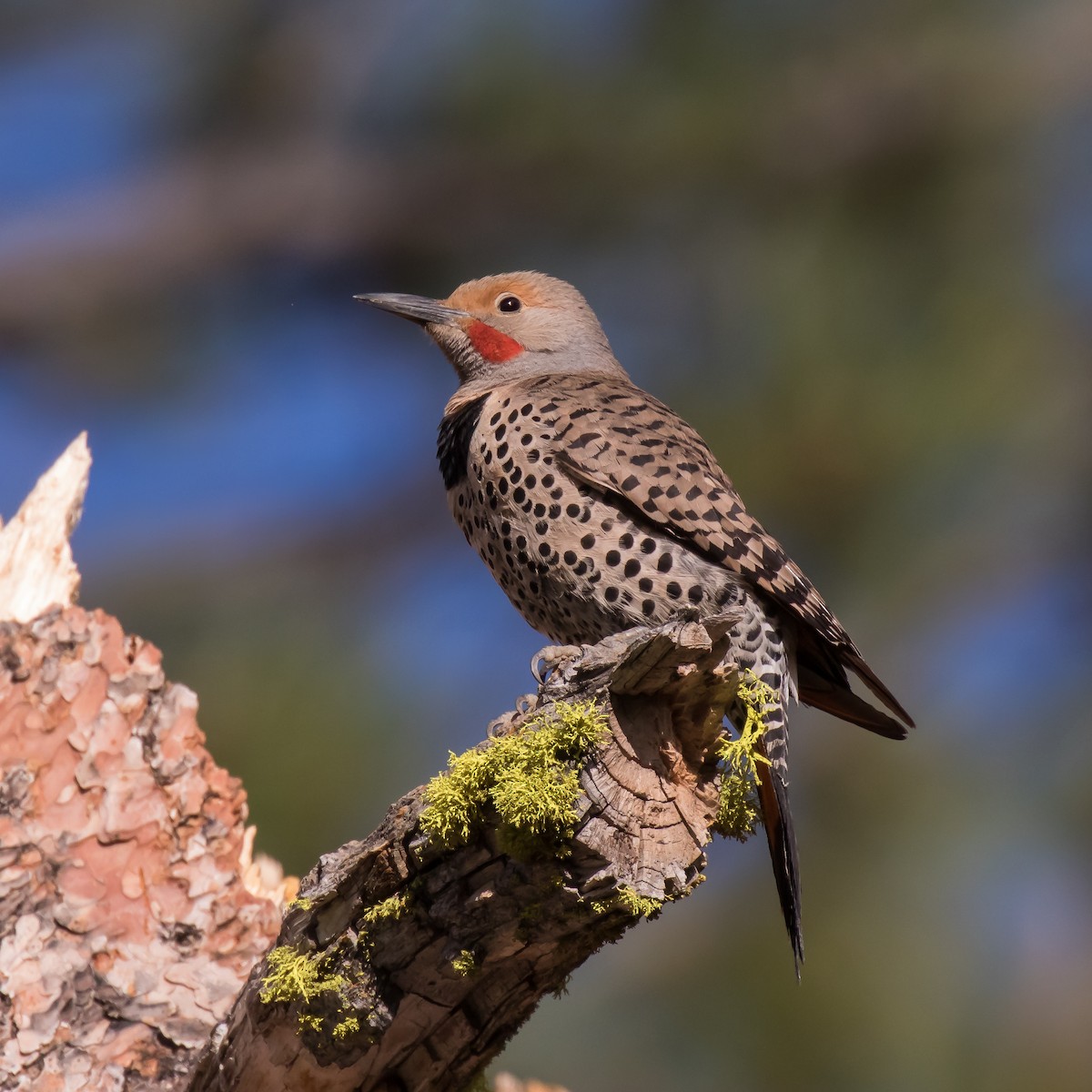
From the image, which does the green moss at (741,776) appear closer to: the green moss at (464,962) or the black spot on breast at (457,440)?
the green moss at (464,962)

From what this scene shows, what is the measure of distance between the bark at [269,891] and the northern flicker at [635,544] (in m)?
0.98

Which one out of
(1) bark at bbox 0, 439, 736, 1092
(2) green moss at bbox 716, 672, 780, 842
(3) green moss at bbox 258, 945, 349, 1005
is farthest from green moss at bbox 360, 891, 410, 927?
(2) green moss at bbox 716, 672, 780, 842

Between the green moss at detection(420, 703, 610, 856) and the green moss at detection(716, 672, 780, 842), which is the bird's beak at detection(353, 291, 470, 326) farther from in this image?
the green moss at detection(420, 703, 610, 856)

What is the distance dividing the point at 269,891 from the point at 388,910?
3.67ft

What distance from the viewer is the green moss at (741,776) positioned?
260 cm

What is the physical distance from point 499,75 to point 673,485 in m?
2.68

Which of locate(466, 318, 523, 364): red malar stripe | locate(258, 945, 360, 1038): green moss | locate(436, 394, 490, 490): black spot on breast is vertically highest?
locate(466, 318, 523, 364): red malar stripe

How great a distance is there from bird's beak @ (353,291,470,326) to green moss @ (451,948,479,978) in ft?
9.13

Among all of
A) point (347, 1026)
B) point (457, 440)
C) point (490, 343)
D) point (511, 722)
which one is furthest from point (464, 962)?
point (490, 343)

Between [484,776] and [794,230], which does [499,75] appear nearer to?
[794,230]

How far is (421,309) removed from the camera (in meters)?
4.78

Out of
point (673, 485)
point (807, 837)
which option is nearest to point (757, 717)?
point (673, 485)

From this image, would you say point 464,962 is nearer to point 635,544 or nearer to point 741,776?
point 741,776

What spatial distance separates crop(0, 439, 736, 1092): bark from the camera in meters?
2.37
